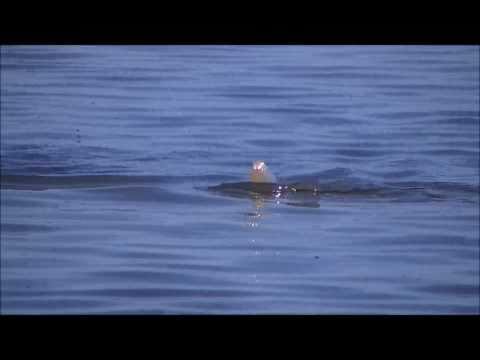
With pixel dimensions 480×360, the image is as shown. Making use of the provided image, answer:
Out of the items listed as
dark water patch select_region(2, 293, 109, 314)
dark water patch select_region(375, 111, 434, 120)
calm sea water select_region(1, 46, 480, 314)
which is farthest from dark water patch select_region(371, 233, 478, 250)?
dark water patch select_region(375, 111, 434, 120)

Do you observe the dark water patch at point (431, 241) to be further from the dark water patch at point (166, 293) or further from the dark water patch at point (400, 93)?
the dark water patch at point (400, 93)

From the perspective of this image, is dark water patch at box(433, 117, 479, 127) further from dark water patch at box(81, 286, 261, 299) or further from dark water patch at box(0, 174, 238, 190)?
dark water patch at box(81, 286, 261, 299)

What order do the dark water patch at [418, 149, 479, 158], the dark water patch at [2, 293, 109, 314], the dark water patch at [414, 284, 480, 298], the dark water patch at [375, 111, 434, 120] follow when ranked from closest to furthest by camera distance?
the dark water patch at [2, 293, 109, 314], the dark water patch at [414, 284, 480, 298], the dark water patch at [418, 149, 479, 158], the dark water patch at [375, 111, 434, 120]

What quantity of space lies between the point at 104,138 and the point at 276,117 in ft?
8.40

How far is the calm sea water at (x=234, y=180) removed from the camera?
7.82 m

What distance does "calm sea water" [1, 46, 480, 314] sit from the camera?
7.82m

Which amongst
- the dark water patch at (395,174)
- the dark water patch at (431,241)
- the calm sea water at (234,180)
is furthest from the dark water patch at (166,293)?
the dark water patch at (395,174)

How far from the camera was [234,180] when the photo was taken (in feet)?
37.8

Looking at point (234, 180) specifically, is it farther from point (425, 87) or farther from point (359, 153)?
point (425, 87)

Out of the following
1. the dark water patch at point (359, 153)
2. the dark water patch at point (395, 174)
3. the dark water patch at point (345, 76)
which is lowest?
the dark water patch at point (395, 174)

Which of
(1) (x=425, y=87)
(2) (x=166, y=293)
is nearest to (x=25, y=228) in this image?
(2) (x=166, y=293)

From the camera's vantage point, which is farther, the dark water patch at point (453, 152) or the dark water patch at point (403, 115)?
the dark water patch at point (403, 115)

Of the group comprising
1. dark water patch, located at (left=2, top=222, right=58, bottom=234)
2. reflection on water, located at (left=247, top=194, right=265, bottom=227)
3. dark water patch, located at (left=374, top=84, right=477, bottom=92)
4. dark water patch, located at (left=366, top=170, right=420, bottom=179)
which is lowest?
dark water patch, located at (left=2, top=222, right=58, bottom=234)

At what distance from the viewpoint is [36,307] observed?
7316 millimetres
